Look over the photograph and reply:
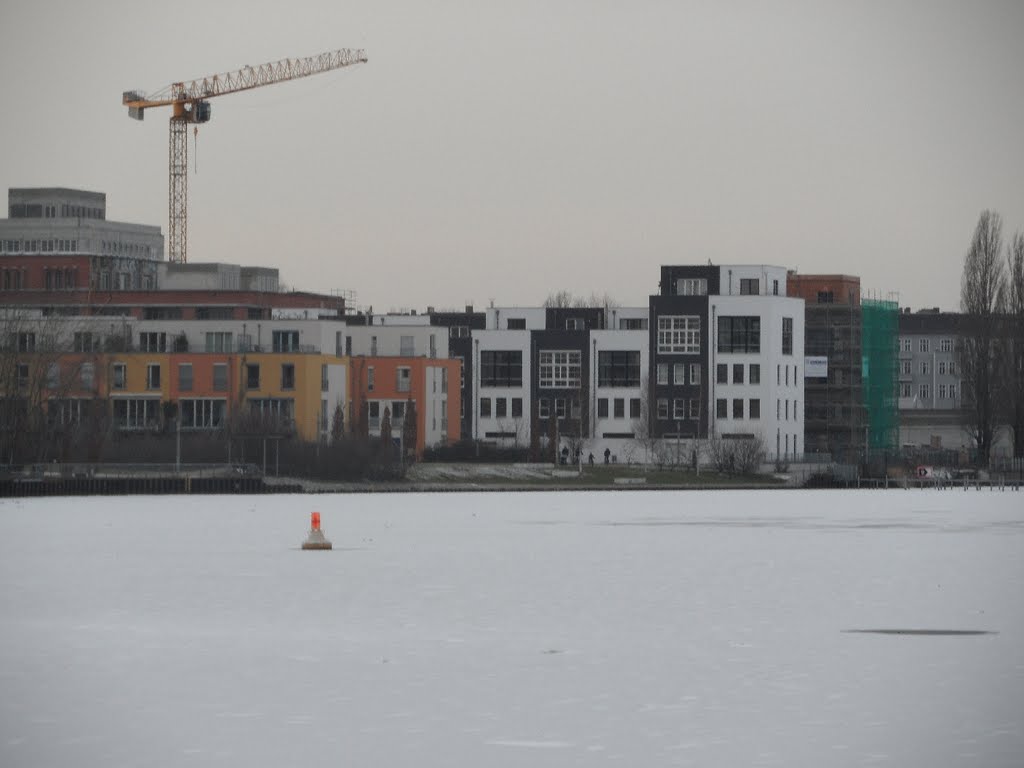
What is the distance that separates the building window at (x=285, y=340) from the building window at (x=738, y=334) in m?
35.7

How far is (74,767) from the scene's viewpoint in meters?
20.6

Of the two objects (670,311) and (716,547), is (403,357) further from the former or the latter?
(716,547)

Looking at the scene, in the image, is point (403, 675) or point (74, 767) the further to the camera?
point (403, 675)

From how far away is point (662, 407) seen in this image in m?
159

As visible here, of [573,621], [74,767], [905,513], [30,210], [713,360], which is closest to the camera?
[74,767]

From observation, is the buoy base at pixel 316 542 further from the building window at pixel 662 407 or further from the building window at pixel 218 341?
the building window at pixel 662 407

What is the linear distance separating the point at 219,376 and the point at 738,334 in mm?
42697

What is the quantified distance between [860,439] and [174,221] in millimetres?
66672

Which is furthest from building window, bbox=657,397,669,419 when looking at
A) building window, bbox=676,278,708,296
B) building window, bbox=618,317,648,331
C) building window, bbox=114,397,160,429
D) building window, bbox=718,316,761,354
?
building window, bbox=114,397,160,429

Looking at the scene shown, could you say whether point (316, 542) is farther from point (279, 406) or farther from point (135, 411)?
point (135, 411)

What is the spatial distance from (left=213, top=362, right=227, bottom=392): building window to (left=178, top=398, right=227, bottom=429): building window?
896 millimetres

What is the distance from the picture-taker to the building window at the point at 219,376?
138m

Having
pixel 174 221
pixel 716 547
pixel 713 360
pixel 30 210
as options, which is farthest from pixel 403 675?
pixel 174 221

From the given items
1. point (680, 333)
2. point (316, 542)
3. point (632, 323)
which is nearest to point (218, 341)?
point (680, 333)
